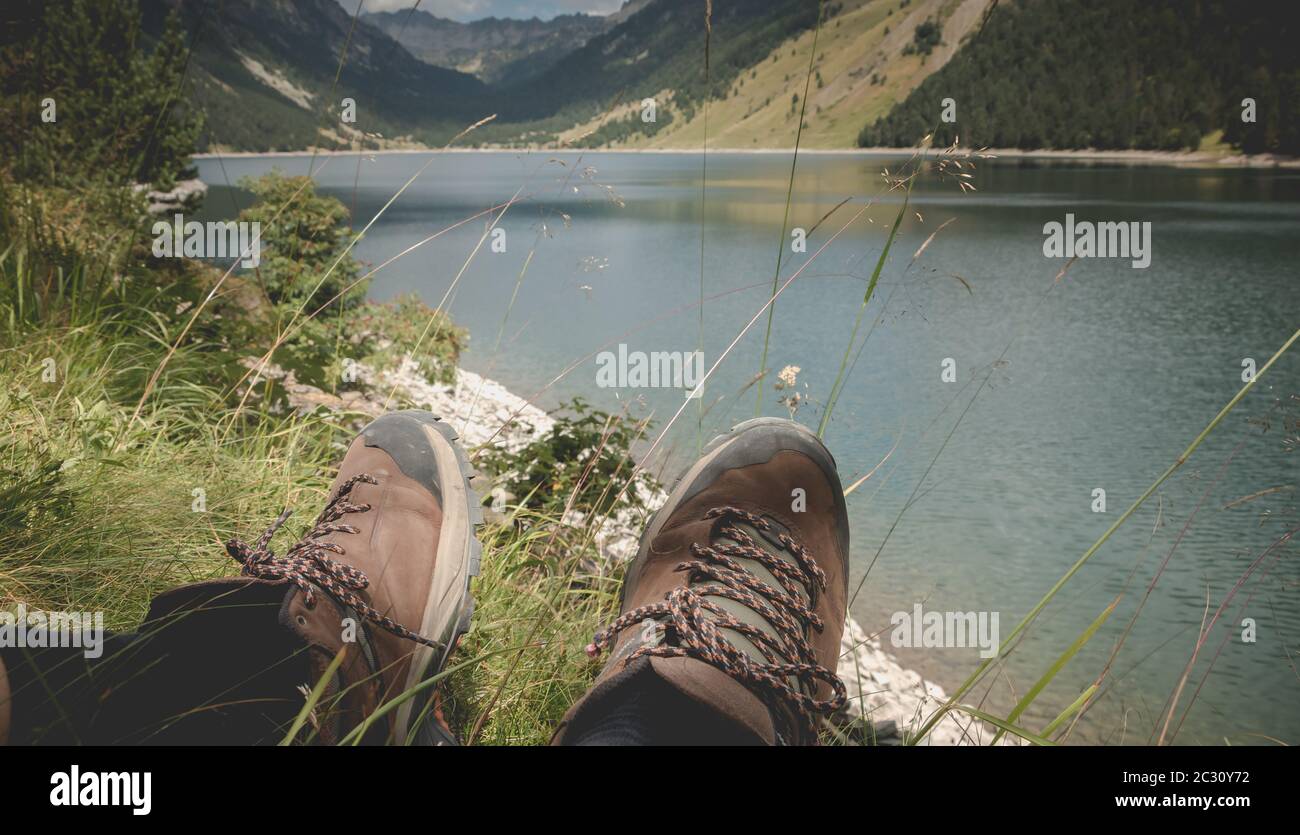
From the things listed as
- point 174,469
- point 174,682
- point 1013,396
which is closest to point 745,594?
point 174,682

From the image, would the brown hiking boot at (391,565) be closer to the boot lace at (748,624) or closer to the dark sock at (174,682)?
the dark sock at (174,682)

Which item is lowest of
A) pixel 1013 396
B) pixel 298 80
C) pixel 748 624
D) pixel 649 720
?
pixel 649 720

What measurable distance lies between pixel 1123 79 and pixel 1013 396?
52.6 m

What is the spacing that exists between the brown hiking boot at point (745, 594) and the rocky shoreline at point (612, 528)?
296 mm

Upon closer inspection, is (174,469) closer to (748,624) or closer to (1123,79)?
(748,624)

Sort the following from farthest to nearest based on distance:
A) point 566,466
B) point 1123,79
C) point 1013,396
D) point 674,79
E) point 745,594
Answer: point 674,79 → point 1123,79 → point 1013,396 → point 566,466 → point 745,594

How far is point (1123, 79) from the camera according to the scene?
47438 mm

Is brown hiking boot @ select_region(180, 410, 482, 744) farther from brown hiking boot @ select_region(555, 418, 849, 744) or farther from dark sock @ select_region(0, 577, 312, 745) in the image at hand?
brown hiking boot @ select_region(555, 418, 849, 744)

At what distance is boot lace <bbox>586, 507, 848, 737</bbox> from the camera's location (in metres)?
1.13

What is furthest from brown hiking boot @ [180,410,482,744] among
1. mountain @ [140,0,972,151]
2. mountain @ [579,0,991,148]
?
mountain @ [579,0,991,148]

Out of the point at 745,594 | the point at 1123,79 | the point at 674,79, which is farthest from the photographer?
the point at 674,79

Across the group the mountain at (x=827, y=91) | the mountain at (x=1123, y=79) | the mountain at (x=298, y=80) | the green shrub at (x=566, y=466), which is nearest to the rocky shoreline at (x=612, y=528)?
the green shrub at (x=566, y=466)

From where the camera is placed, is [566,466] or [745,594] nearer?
[745,594]

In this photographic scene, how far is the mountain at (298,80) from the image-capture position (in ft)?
6.37
